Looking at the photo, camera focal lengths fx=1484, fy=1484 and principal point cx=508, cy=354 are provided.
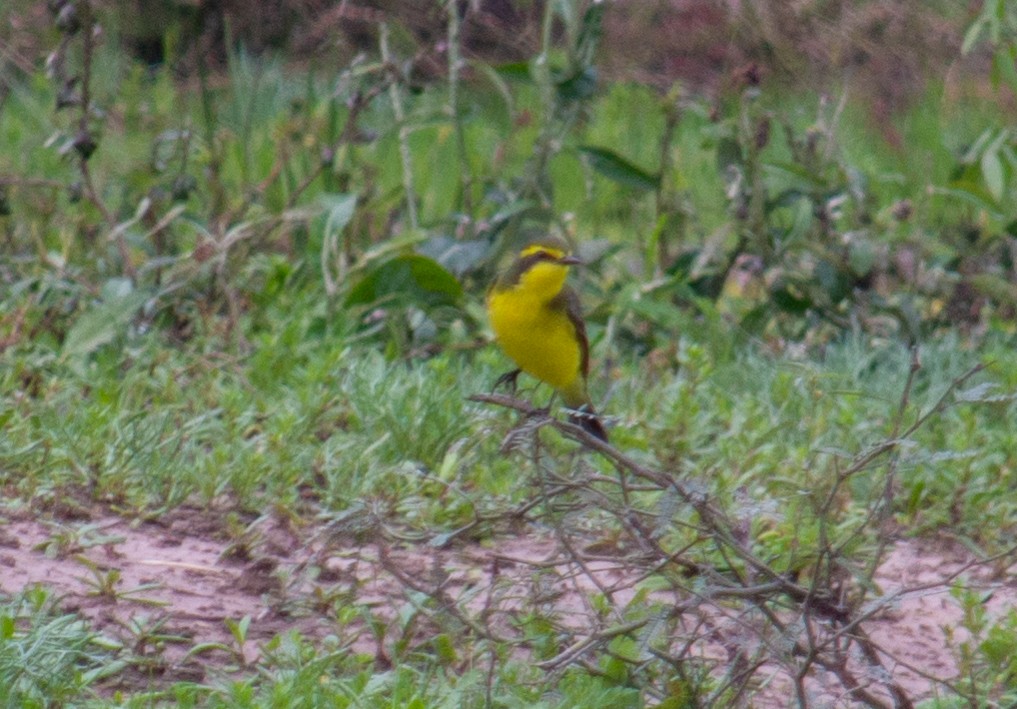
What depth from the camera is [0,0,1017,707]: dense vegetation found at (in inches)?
113

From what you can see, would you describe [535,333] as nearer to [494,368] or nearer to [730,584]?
[494,368]

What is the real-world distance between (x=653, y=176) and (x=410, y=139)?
2.95m

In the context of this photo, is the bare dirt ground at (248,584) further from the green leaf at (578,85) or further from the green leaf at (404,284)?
the green leaf at (578,85)

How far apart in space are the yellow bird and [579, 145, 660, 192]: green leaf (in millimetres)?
1511

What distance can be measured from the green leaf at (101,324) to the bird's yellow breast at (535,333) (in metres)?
1.58

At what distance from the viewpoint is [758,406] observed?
4.91 m

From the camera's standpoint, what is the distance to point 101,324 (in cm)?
513

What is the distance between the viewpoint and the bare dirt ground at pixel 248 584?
124 inches

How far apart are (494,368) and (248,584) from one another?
169 centimetres

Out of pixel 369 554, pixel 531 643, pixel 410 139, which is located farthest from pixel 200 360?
pixel 410 139

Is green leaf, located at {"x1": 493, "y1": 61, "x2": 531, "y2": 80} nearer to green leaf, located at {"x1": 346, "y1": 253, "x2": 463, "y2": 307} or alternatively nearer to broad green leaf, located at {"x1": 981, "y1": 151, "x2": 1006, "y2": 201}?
green leaf, located at {"x1": 346, "y1": 253, "x2": 463, "y2": 307}

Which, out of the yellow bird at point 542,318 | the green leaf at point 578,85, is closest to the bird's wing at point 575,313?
the yellow bird at point 542,318

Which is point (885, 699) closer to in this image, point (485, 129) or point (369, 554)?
point (369, 554)

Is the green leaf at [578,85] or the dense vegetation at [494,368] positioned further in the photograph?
the green leaf at [578,85]
